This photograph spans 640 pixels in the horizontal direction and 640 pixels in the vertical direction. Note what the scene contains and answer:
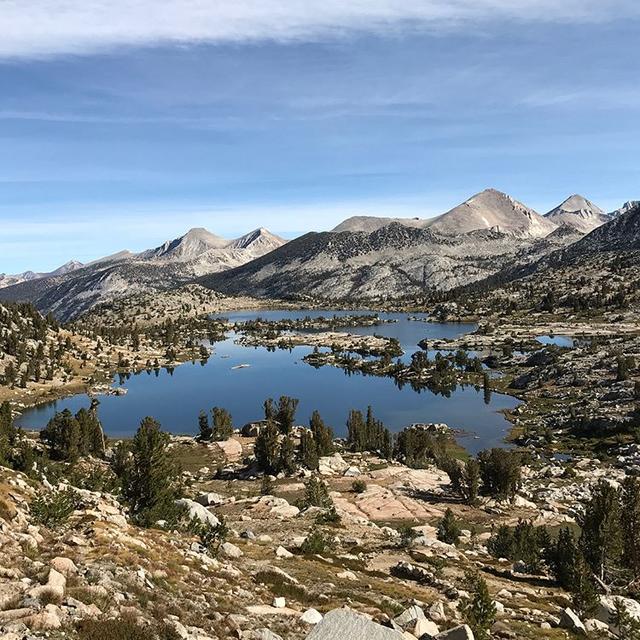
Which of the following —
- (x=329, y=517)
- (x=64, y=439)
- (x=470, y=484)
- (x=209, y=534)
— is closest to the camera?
(x=209, y=534)

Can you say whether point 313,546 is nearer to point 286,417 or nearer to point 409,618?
point 409,618

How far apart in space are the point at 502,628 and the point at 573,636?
3688 mm

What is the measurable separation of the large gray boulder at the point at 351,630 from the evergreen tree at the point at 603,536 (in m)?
26.7

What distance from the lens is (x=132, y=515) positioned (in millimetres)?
35406

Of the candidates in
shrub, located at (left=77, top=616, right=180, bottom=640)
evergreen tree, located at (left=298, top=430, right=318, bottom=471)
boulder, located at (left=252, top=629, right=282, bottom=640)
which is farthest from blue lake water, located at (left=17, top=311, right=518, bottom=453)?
shrub, located at (left=77, top=616, right=180, bottom=640)

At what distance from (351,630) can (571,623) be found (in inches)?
653

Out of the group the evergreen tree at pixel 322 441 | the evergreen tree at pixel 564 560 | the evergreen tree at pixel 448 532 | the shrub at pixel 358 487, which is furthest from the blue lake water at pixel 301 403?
the evergreen tree at pixel 564 560

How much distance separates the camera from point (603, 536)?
119 ft

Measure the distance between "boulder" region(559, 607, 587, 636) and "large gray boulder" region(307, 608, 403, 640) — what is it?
1522 centimetres

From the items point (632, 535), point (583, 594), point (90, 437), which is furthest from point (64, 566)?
point (90, 437)

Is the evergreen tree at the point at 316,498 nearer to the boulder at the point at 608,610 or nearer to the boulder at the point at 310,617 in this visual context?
the boulder at the point at 608,610

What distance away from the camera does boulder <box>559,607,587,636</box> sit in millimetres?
26203

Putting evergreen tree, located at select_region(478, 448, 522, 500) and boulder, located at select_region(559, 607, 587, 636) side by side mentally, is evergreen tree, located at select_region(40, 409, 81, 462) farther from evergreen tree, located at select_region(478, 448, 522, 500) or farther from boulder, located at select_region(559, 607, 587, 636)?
boulder, located at select_region(559, 607, 587, 636)

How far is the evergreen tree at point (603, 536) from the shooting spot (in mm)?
36438
